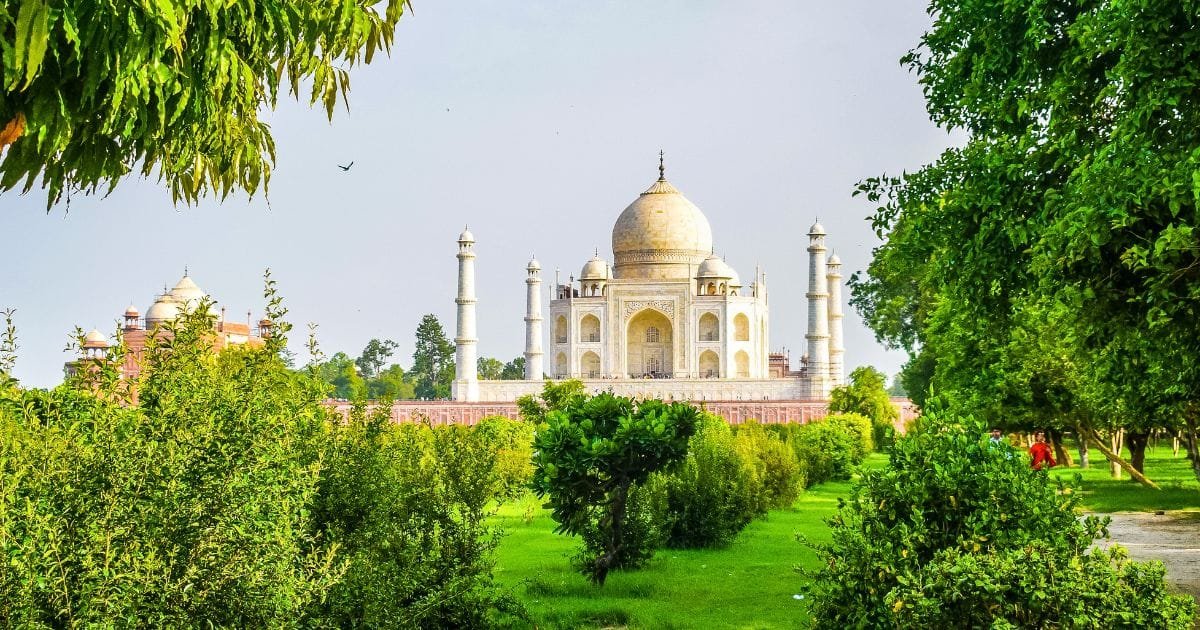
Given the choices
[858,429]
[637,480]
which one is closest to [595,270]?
[858,429]

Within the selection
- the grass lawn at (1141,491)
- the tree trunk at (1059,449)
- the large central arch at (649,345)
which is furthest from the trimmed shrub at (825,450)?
the large central arch at (649,345)

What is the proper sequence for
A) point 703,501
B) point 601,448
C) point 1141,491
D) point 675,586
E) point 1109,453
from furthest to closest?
point 1141,491, point 1109,453, point 703,501, point 675,586, point 601,448

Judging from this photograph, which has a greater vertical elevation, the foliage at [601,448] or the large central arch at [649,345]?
the large central arch at [649,345]

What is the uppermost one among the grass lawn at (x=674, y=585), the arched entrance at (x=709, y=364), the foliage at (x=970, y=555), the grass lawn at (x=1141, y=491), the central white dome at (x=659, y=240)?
the central white dome at (x=659, y=240)

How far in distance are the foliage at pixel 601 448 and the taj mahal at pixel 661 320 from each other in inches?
1103

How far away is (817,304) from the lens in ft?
125

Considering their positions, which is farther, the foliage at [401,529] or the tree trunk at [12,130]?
the foliage at [401,529]

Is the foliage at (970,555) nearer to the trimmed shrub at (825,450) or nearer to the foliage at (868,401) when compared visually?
the trimmed shrub at (825,450)

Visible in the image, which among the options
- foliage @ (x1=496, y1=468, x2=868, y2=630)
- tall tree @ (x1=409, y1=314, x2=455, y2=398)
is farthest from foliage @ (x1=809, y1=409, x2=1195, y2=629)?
tall tree @ (x1=409, y1=314, x2=455, y2=398)

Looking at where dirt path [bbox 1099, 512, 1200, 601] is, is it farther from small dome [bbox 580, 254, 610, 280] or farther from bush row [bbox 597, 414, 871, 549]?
small dome [bbox 580, 254, 610, 280]

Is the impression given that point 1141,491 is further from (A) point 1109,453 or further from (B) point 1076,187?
(B) point 1076,187

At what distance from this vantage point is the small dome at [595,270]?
4272 cm

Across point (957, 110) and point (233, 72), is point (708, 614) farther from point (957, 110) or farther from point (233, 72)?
point (233, 72)

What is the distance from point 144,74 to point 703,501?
310 inches
